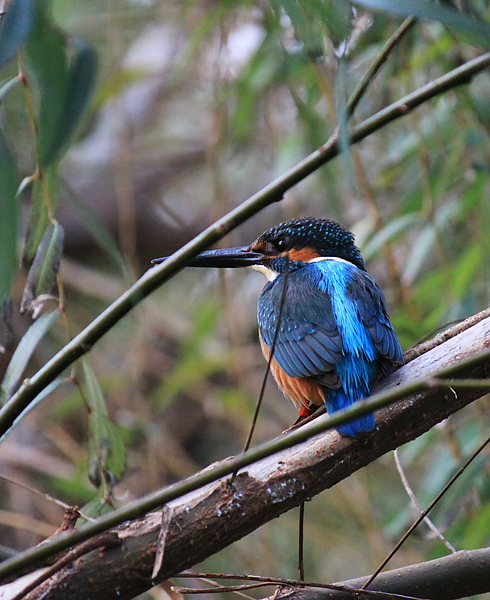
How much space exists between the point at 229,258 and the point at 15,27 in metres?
1.27

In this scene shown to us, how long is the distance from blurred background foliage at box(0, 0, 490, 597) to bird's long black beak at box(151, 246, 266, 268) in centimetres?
14

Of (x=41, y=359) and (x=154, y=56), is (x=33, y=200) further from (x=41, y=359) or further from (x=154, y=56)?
(x=154, y=56)

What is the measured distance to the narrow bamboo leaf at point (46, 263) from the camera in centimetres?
122

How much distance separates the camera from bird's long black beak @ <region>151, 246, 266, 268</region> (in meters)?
1.80

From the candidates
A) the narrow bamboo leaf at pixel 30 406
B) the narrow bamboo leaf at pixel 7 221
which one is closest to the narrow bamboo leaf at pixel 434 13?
the narrow bamboo leaf at pixel 7 221

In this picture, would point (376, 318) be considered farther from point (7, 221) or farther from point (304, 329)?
point (7, 221)

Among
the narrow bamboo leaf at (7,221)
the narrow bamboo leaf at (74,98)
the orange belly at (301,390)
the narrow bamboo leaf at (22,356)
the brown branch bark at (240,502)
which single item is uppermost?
the narrow bamboo leaf at (74,98)

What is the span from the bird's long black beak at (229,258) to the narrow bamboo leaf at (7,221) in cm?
97

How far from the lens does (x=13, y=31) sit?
0.64 meters

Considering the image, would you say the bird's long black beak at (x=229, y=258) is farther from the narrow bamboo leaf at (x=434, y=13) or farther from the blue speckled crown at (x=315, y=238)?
the narrow bamboo leaf at (x=434, y=13)

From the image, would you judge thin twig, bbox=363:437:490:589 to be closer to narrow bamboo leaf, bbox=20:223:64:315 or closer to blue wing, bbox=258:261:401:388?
blue wing, bbox=258:261:401:388

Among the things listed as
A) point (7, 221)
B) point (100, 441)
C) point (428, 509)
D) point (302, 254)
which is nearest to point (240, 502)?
point (428, 509)

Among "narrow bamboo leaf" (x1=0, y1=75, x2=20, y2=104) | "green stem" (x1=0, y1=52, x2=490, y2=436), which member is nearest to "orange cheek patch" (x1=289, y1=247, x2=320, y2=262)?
"narrow bamboo leaf" (x1=0, y1=75, x2=20, y2=104)

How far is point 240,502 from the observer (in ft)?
3.57
